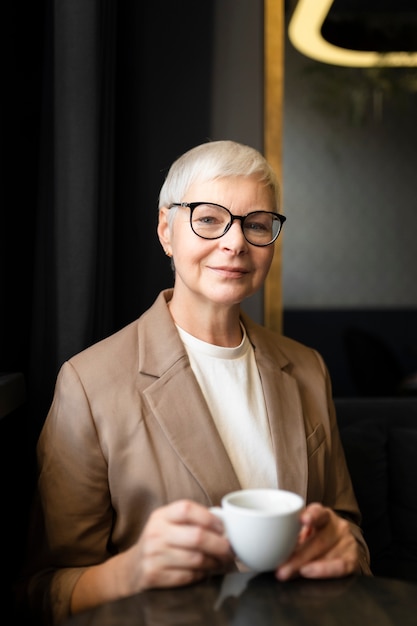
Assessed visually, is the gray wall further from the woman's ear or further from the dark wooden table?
the dark wooden table

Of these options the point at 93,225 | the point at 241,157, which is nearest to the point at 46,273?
the point at 93,225

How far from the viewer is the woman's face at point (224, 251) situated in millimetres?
1304

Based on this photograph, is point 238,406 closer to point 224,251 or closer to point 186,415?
point 186,415

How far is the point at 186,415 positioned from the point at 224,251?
0.31 m

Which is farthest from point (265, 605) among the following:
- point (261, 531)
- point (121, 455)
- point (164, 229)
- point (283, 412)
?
point (164, 229)

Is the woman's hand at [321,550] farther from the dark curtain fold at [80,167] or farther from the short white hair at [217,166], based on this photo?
the dark curtain fold at [80,167]

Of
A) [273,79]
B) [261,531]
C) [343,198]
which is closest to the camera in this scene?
[261,531]

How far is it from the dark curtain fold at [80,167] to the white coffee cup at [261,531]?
33.6 inches

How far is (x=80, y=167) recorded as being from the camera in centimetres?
160

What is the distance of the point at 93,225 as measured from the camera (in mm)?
1624

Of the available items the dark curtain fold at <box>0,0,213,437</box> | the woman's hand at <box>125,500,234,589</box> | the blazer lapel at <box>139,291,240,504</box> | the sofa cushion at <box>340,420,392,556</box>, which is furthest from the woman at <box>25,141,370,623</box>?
the sofa cushion at <box>340,420,392,556</box>

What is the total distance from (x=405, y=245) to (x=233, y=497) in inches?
64.0

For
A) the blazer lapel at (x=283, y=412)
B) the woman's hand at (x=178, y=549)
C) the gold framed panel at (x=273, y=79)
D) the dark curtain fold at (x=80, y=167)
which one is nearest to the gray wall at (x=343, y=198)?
the gold framed panel at (x=273, y=79)

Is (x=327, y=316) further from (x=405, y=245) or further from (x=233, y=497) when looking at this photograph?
(x=233, y=497)
